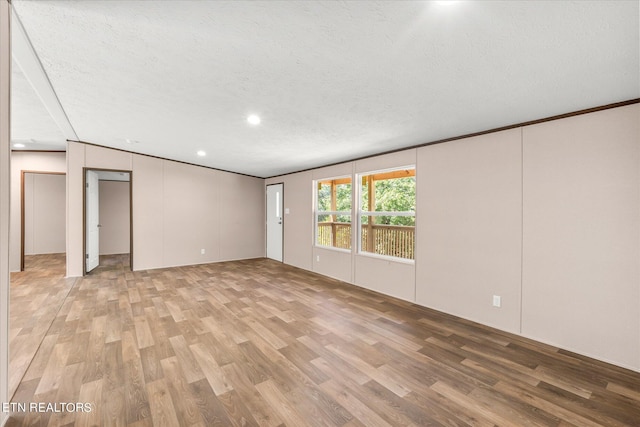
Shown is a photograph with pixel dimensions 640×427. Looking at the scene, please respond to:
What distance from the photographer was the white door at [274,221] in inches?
276

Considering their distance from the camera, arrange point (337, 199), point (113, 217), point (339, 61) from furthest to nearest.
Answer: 1. point (113, 217)
2. point (337, 199)
3. point (339, 61)

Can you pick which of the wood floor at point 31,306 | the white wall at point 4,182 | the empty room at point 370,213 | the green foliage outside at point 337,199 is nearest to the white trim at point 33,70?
the empty room at point 370,213

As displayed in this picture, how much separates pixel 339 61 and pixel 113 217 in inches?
339

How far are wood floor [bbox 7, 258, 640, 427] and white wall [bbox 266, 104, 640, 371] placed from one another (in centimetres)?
25

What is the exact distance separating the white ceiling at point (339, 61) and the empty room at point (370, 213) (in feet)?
0.06

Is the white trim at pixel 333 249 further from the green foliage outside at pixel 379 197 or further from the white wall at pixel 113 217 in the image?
the white wall at pixel 113 217

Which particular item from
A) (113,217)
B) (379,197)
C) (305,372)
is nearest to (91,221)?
(113,217)

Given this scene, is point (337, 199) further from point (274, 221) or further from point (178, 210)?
point (178, 210)

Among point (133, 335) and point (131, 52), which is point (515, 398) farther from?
point (131, 52)

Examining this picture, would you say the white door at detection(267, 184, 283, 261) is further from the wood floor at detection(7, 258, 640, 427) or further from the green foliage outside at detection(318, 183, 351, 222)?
the wood floor at detection(7, 258, 640, 427)

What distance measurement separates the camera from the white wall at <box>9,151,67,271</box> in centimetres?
566

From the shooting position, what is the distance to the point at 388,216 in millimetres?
5203

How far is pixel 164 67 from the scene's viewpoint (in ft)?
7.23

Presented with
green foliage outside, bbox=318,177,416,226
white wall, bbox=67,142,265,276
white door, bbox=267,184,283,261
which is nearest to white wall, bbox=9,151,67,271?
white wall, bbox=67,142,265,276
